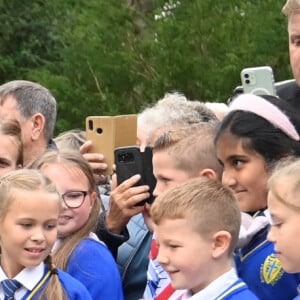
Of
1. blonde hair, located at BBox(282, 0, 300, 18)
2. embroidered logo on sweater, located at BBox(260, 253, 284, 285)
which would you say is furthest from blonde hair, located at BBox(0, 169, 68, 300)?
blonde hair, located at BBox(282, 0, 300, 18)

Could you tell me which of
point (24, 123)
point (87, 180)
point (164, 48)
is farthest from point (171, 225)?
point (164, 48)

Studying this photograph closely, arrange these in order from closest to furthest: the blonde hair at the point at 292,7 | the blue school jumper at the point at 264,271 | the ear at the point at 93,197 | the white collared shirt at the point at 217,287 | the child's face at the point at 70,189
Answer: the white collared shirt at the point at 217,287 → the blue school jumper at the point at 264,271 → the blonde hair at the point at 292,7 → the child's face at the point at 70,189 → the ear at the point at 93,197

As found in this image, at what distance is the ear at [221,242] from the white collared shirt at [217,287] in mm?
87

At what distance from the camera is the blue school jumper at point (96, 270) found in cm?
452

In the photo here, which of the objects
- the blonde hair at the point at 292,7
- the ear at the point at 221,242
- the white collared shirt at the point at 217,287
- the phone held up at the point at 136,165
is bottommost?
the white collared shirt at the point at 217,287

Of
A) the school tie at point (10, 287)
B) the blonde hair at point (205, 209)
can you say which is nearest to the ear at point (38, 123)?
the school tie at point (10, 287)

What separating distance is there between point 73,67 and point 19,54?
743 cm

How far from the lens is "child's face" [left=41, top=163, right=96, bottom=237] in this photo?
465cm

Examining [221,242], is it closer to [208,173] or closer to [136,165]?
[208,173]

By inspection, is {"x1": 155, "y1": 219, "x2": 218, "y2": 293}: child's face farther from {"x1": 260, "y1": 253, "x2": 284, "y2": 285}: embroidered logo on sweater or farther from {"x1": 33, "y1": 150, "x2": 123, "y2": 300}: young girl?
{"x1": 33, "y1": 150, "x2": 123, "y2": 300}: young girl

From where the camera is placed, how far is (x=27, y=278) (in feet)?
13.7

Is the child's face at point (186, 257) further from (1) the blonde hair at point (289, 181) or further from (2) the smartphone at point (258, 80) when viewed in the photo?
(2) the smartphone at point (258, 80)

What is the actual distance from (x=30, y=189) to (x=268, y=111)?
1036mm

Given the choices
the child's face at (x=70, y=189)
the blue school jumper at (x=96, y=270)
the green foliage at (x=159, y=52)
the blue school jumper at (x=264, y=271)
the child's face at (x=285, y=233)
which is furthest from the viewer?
the green foliage at (x=159, y=52)
